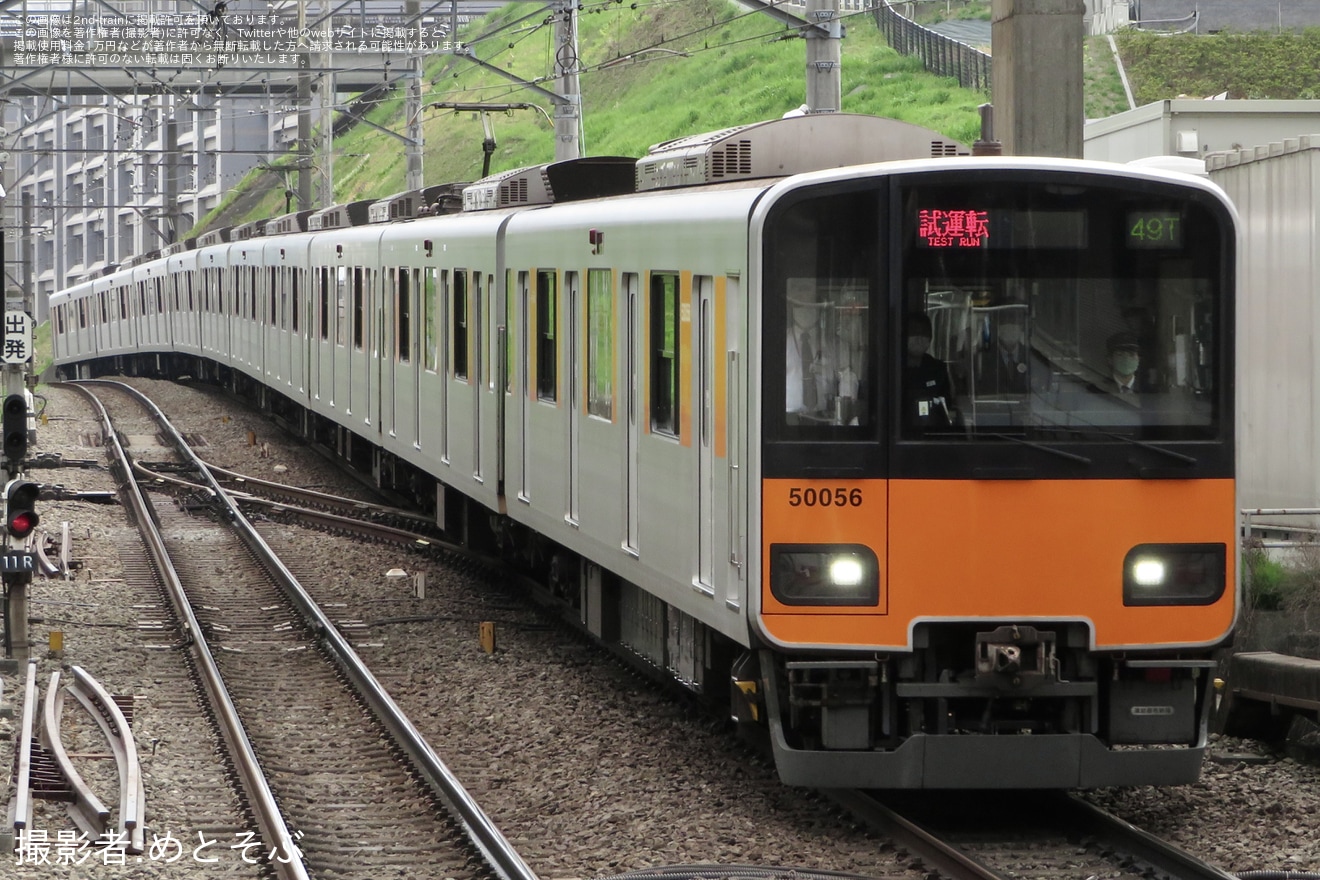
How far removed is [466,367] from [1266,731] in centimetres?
647

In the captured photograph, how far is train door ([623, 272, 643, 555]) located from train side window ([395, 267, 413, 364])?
6710 mm

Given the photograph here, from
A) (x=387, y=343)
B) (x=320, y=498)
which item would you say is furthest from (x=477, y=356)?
(x=320, y=498)

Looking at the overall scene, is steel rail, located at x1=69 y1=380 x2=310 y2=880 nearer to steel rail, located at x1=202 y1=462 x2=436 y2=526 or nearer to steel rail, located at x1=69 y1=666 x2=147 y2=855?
steel rail, located at x1=69 y1=666 x2=147 y2=855

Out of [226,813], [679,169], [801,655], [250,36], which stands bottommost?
[226,813]

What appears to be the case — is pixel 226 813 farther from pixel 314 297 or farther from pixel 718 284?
pixel 314 297

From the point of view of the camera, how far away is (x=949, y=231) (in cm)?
724

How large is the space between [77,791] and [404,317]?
8697 millimetres

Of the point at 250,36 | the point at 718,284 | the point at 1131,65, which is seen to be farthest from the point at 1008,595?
the point at 1131,65

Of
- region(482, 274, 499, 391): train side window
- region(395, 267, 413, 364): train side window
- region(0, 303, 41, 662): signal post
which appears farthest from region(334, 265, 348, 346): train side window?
region(0, 303, 41, 662): signal post

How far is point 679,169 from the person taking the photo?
31.1 ft

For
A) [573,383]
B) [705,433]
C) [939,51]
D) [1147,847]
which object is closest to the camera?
[1147,847]

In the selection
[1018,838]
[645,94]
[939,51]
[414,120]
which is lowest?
[1018,838]

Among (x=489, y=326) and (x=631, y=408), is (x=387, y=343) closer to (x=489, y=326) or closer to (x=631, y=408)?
(x=489, y=326)

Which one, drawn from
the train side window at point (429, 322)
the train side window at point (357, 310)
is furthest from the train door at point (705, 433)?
the train side window at point (357, 310)
